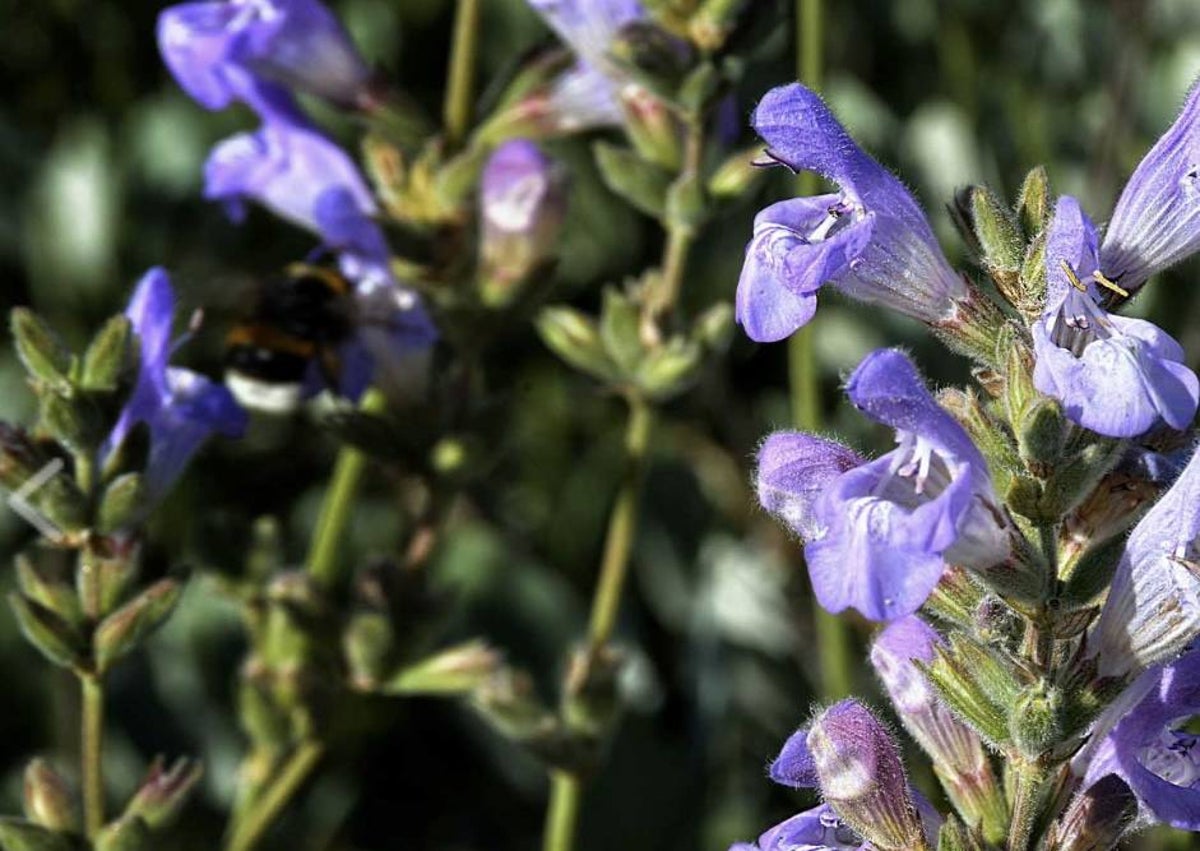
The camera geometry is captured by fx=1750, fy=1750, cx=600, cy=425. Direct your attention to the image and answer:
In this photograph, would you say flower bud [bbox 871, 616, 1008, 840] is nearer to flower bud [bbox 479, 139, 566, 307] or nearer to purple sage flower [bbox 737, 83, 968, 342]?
purple sage flower [bbox 737, 83, 968, 342]

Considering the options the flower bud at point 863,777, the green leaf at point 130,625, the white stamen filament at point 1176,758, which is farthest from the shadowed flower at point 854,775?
the green leaf at point 130,625

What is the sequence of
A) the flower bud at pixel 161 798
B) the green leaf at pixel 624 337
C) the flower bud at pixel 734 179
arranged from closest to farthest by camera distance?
the flower bud at pixel 161 798, the flower bud at pixel 734 179, the green leaf at pixel 624 337

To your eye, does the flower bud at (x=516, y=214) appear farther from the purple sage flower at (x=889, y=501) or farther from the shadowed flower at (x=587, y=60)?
the purple sage flower at (x=889, y=501)

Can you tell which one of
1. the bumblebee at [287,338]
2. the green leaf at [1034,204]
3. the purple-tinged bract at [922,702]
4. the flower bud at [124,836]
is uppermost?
the green leaf at [1034,204]

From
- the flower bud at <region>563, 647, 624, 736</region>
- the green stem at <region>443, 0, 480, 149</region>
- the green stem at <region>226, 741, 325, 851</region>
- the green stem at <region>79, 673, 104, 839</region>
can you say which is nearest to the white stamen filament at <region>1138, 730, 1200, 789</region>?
the flower bud at <region>563, 647, 624, 736</region>

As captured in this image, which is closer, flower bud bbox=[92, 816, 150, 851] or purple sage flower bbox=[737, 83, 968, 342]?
purple sage flower bbox=[737, 83, 968, 342]

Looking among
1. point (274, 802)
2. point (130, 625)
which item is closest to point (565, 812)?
point (274, 802)

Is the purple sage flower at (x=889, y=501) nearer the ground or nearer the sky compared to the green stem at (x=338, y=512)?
nearer the sky
